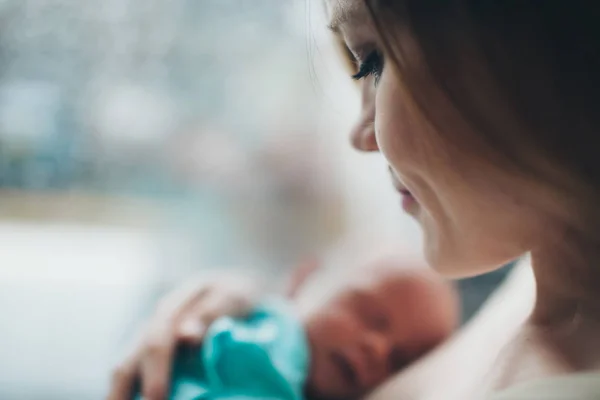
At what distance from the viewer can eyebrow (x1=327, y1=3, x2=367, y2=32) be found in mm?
393

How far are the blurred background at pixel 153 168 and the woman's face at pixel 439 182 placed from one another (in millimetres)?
293

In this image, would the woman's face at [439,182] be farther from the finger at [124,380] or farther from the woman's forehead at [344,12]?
the finger at [124,380]

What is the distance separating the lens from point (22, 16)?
76cm

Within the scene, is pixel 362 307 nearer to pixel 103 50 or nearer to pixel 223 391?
pixel 223 391

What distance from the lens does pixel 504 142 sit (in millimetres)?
373

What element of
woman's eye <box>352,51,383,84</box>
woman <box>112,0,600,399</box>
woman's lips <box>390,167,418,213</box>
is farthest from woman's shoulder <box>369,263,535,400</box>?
woman's eye <box>352,51,383,84</box>

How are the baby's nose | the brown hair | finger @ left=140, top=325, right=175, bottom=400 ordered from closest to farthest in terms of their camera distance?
the brown hair, finger @ left=140, top=325, right=175, bottom=400, the baby's nose

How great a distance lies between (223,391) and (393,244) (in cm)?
29

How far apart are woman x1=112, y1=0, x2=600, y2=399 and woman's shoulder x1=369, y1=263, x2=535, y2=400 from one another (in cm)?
2

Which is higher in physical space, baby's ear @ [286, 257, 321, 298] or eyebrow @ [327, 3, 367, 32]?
eyebrow @ [327, 3, 367, 32]

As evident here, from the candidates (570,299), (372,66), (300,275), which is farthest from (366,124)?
(300,275)

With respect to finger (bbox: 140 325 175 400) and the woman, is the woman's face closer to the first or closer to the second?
the woman

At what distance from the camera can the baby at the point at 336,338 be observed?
0.59 m

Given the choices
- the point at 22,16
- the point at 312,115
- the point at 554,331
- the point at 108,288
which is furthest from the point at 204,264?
the point at 554,331
